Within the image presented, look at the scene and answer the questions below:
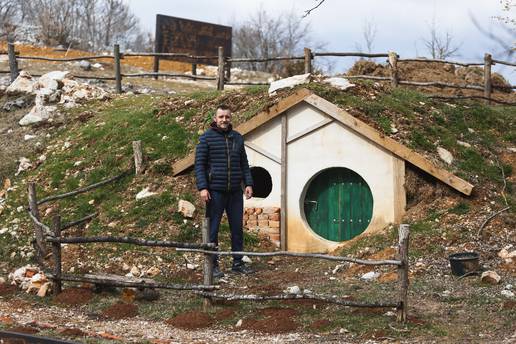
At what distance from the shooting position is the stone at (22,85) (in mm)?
16827

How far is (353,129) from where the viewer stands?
10359mm

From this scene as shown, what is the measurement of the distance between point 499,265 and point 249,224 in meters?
3.83

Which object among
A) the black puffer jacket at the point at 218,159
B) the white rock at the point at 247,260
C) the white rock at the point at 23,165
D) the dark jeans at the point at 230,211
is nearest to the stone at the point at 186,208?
the white rock at the point at 247,260

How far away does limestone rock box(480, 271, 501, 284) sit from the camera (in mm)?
7828

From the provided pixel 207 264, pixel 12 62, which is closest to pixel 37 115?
pixel 12 62

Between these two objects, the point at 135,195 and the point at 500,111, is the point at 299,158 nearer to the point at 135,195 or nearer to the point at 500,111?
the point at 135,195

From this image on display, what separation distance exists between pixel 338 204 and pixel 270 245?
1135 millimetres

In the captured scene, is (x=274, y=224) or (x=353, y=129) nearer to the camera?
(x=353, y=129)

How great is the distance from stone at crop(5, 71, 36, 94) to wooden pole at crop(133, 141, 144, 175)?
5.89m

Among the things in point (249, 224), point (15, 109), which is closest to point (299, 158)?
point (249, 224)

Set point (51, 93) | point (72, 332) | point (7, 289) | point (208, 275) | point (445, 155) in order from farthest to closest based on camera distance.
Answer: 1. point (51, 93)
2. point (445, 155)
3. point (7, 289)
4. point (208, 275)
5. point (72, 332)

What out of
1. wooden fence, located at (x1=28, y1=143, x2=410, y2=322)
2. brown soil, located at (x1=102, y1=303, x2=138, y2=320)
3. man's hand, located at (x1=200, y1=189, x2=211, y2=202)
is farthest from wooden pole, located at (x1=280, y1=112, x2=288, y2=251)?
brown soil, located at (x1=102, y1=303, x2=138, y2=320)

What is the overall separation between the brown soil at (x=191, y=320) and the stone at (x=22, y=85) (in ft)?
35.2

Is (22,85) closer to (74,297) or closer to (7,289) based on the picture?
(7,289)
